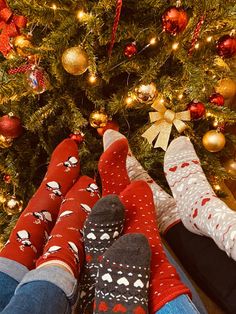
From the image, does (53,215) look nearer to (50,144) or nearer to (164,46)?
(50,144)

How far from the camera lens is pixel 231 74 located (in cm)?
112

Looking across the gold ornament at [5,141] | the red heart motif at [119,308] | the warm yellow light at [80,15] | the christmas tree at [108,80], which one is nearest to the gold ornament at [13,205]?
the christmas tree at [108,80]

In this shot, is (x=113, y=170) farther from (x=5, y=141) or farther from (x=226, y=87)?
(x=226, y=87)

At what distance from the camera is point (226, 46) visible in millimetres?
1025

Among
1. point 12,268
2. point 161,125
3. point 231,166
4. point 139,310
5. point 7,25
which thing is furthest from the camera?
point 231,166

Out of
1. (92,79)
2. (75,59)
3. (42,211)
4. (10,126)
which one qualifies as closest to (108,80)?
(92,79)

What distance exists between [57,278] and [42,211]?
0.90ft

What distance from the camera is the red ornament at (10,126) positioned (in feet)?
3.50

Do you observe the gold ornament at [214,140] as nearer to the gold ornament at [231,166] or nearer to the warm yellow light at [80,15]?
the gold ornament at [231,166]

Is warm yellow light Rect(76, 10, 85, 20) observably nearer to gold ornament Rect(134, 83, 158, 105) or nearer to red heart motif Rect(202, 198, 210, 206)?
gold ornament Rect(134, 83, 158, 105)

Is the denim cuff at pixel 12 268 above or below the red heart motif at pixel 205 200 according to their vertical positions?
below

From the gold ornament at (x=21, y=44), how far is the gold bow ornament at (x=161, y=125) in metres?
0.37

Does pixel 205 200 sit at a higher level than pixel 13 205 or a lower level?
lower

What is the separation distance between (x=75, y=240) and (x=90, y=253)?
0.04 meters
